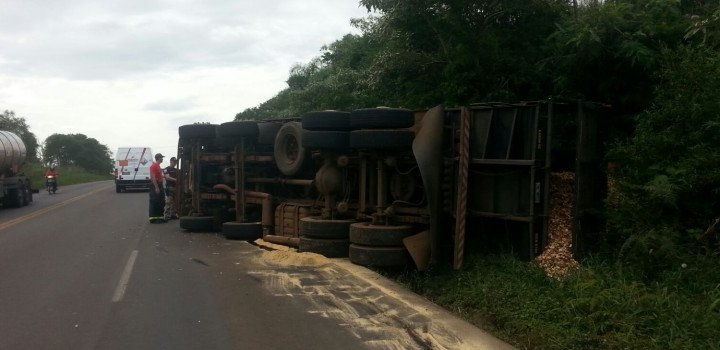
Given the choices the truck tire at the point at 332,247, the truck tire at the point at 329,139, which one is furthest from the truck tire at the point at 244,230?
the truck tire at the point at 329,139

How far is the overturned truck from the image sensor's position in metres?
8.43

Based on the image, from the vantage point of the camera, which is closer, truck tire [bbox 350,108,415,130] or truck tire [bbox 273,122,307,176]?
truck tire [bbox 350,108,415,130]

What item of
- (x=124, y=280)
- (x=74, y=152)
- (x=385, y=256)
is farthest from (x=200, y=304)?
(x=74, y=152)

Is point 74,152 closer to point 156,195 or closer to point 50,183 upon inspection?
point 50,183

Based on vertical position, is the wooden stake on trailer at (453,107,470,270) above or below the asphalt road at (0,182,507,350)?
above

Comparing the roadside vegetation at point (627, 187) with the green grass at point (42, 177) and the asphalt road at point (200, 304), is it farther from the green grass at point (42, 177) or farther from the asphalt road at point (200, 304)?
the green grass at point (42, 177)

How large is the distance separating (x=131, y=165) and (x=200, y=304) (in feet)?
101

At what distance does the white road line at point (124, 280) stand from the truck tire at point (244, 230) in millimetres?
2428

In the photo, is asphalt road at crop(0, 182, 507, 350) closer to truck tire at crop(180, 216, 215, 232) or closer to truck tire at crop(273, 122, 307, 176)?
truck tire at crop(273, 122, 307, 176)

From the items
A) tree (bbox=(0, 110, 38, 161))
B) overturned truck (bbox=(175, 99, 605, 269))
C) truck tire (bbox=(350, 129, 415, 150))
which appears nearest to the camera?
overturned truck (bbox=(175, 99, 605, 269))

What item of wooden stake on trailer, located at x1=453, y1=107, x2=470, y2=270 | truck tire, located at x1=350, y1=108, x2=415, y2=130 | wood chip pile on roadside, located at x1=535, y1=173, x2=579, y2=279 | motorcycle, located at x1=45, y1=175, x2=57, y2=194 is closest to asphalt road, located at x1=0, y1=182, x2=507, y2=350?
wooden stake on trailer, located at x1=453, y1=107, x2=470, y2=270

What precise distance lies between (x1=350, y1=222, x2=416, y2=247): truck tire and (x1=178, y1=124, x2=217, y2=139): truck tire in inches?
A: 265

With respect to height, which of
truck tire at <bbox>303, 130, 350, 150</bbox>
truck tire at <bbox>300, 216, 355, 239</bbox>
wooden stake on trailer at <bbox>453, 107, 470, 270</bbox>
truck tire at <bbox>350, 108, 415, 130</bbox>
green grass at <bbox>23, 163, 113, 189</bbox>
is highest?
truck tire at <bbox>350, 108, 415, 130</bbox>

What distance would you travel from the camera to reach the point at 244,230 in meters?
13.5
